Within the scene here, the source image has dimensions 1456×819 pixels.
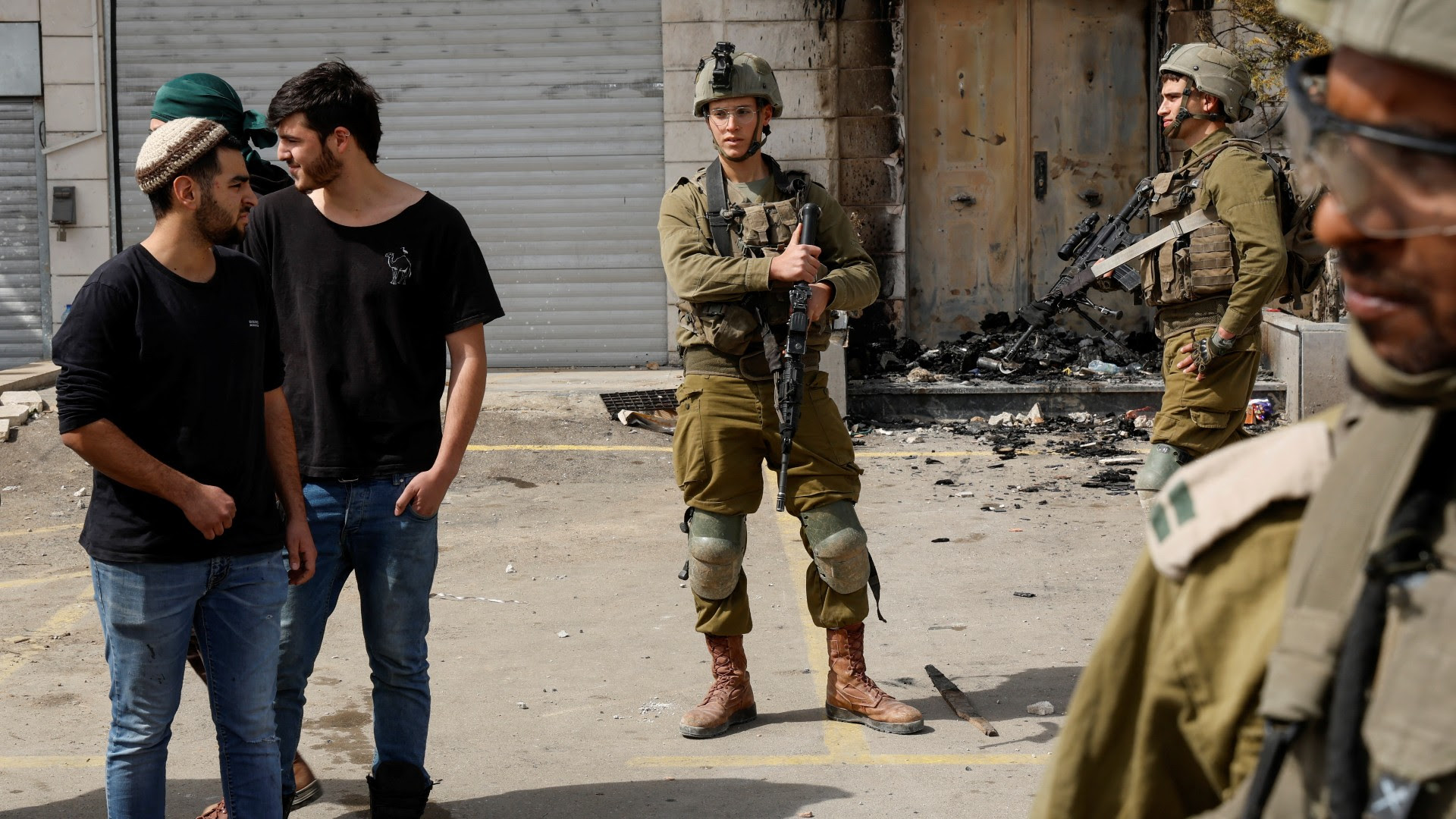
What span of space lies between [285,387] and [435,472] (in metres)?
0.47

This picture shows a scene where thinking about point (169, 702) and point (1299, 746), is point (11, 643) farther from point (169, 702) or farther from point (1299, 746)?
point (1299, 746)

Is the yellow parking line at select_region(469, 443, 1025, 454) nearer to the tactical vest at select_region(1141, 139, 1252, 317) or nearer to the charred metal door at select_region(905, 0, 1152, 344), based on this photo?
the charred metal door at select_region(905, 0, 1152, 344)

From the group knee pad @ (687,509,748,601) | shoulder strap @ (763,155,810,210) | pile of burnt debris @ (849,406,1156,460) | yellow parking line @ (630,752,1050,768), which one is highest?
shoulder strap @ (763,155,810,210)

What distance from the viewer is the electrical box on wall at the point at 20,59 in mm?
11883

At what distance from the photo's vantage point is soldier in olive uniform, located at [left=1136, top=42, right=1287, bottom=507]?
525cm

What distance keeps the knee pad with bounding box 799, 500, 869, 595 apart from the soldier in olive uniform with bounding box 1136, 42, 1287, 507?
143 centimetres

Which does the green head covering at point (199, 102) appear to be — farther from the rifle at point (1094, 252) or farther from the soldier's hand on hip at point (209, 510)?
the rifle at point (1094, 252)

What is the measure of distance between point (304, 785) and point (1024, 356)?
792 cm

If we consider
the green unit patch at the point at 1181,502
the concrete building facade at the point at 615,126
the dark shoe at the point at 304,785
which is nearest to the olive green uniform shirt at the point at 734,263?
the dark shoe at the point at 304,785

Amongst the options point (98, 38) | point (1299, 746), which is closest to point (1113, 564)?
point (1299, 746)

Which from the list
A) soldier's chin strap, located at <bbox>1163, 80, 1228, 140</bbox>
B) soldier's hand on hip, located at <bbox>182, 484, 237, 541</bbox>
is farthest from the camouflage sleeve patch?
soldier's chin strap, located at <bbox>1163, 80, 1228, 140</bbox>

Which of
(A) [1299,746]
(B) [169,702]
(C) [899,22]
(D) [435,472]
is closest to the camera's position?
(A) [1299,746]

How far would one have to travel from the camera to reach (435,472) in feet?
12.3

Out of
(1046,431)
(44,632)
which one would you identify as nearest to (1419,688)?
(44,632)
